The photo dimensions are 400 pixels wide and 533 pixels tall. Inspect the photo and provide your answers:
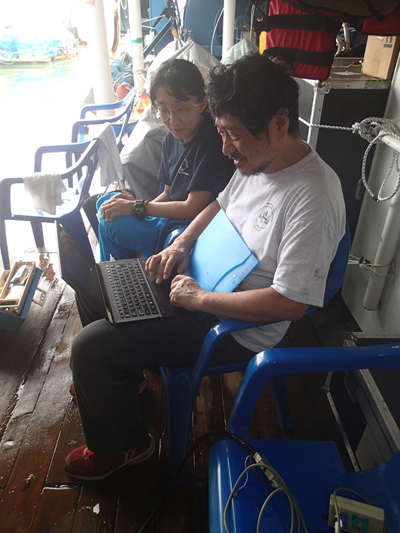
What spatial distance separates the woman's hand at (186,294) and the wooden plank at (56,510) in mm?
687

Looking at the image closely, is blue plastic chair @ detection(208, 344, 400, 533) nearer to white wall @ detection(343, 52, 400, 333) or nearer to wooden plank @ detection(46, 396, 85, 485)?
wooden plank @ detection(46, 396, 85, 485)

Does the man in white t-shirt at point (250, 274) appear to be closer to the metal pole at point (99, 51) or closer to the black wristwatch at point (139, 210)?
the black wristwatch at point (139, 210)

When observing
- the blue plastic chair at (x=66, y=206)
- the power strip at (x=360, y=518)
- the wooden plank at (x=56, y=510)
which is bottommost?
the wooden plank at (x=56, y=510)

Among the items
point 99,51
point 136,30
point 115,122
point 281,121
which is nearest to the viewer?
point 281,121

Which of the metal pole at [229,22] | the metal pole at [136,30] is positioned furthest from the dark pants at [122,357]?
the metal pole at [136,30]

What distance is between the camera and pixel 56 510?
1.17 metres

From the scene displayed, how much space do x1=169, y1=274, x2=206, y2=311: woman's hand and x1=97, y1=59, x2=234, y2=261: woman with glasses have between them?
0.53 m

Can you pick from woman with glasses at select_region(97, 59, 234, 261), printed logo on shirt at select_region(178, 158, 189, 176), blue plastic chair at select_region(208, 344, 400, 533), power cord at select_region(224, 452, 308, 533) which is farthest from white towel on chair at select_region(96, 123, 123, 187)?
power cord at select_region(224, 452, 308, 533)

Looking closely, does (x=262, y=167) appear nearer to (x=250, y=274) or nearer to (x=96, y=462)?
(x=250, y=274)

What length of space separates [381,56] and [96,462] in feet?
5.96

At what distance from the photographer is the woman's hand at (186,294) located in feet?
3.58

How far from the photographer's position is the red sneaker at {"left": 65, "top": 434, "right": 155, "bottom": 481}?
1229 mm

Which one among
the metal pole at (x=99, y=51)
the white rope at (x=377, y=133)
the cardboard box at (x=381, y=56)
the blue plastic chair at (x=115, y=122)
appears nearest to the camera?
the white rope at (x=377, y=133)

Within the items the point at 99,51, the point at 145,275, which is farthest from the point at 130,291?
the point at 99,51
